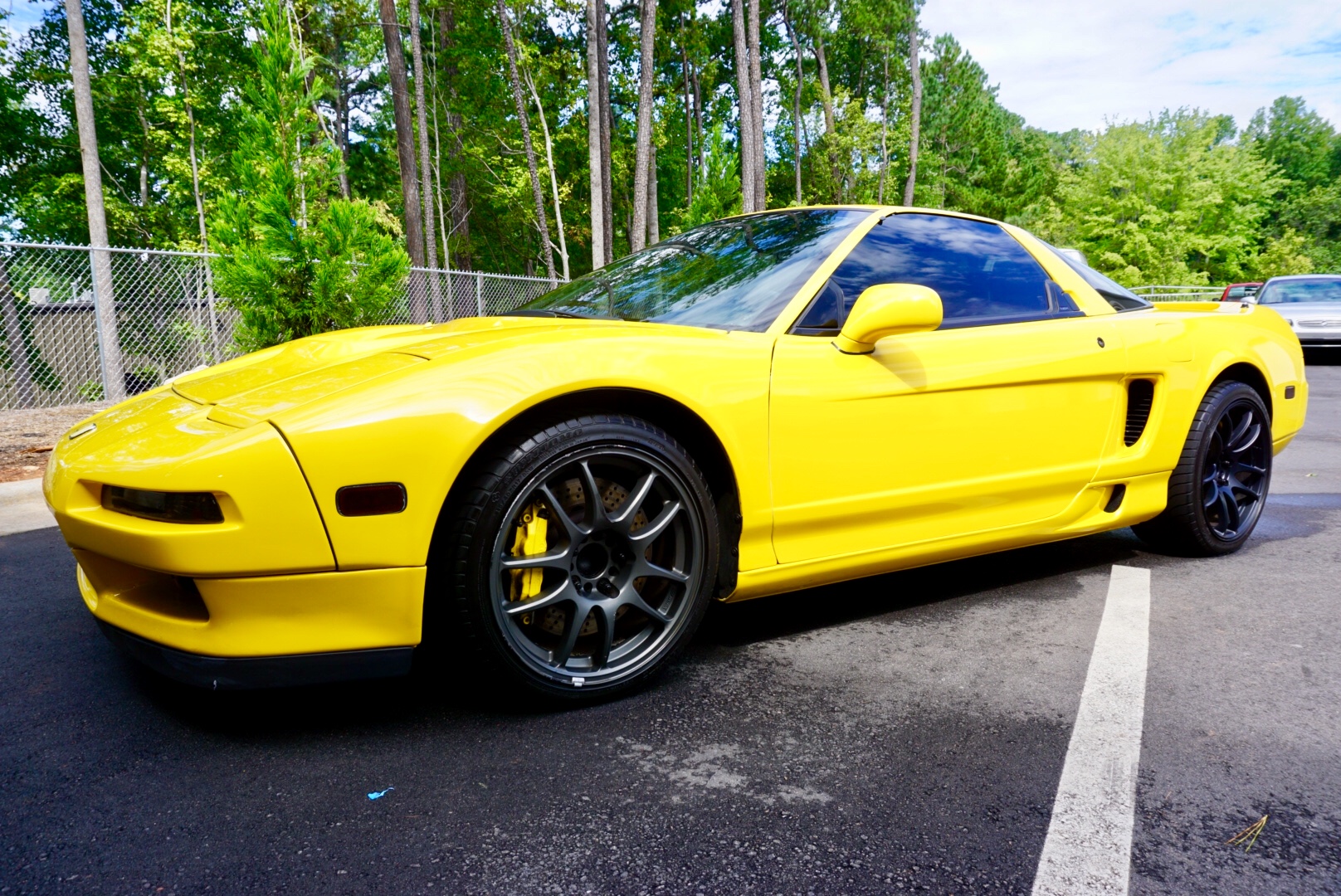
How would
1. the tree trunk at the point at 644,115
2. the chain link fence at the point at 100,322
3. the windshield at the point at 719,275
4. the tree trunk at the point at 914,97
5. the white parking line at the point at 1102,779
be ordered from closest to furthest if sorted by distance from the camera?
the white parking line at the point at 1102,779 → the windshield at the point at 719,275 → the chain link fence at the point at 100,322 → the tree trunk at the point at 644,115 → the tree trunk at the point at 914,97

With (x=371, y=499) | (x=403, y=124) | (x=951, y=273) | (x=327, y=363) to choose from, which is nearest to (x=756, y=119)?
(x=403, y=124)

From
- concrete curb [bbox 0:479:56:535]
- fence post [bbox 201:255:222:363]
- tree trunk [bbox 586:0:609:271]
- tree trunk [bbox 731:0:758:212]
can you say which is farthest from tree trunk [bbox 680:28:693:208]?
concrete curb [bbox 0:479:56:535]

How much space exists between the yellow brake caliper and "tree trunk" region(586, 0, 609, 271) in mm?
16274

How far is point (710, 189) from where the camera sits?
1478 centimetres

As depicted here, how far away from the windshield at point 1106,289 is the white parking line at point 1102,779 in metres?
1.25

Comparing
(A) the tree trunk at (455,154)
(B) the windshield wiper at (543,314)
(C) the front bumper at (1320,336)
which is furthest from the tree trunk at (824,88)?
(B) the windshield wiper at (543,314)

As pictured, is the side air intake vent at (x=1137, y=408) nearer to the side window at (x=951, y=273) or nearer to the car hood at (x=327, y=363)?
the side window at (x=951, y=273)

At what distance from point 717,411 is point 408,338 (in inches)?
39.2

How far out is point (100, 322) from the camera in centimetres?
866

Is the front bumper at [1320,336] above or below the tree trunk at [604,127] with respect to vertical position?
below

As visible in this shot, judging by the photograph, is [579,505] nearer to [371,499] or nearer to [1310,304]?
[371,499]

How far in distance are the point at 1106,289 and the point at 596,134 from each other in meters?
16.7

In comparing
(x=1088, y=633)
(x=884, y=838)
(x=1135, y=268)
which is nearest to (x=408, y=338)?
(x=884, y=838)

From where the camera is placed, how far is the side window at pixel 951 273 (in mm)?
2637
